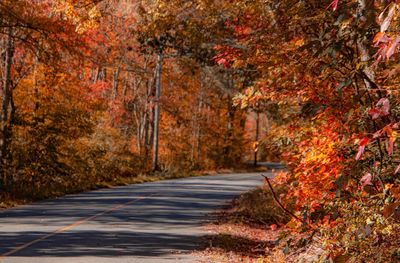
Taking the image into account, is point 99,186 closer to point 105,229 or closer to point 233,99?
point 105,229

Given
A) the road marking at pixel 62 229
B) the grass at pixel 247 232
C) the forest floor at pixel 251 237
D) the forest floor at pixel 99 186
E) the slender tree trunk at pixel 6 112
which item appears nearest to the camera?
the forest floor at pixel 251 237

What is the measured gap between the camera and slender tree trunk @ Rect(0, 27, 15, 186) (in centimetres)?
2205

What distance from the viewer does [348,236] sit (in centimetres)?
690

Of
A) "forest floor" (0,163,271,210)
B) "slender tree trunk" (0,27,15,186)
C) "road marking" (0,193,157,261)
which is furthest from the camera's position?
"slender tree trunk" (0,27,15,186)

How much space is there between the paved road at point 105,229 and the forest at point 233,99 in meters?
2.58

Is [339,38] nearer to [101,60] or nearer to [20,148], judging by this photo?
[101,60]

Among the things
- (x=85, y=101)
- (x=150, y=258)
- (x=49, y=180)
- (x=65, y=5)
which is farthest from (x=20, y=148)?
(x=150, y=258)

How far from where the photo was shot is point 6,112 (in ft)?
74.3

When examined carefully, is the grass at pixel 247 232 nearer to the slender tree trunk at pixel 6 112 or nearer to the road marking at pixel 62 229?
the road marking at pixel 62 229

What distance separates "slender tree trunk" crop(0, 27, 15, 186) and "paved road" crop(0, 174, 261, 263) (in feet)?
8.08

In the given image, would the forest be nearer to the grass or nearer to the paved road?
the grass

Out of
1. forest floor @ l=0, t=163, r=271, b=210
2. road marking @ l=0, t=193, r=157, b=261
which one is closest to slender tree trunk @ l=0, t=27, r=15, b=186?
forest floor @ l=0, t=163, r=271, b=210

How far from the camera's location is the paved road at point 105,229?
453 inches

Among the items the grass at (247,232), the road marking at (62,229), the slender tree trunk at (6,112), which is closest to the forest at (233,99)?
the slender tree trunk at (6,112)
